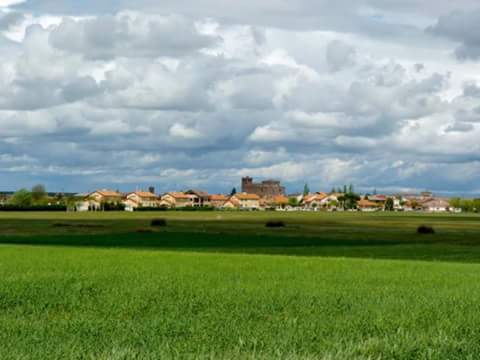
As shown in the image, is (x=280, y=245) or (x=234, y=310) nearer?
(x=234, y=310)

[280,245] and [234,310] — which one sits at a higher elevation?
[234,310]

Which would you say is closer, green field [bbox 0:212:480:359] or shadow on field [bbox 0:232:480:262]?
green field [bbox 0:212:480:359]

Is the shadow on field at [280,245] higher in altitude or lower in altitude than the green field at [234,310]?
lower

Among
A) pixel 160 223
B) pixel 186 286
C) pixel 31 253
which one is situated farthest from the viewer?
pixel 160 223

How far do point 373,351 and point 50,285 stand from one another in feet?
41.9

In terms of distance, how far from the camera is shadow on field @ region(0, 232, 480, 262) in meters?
49.2

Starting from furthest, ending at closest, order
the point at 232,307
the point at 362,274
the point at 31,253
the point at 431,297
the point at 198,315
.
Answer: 1. the point at 31,253
2. the point at 362,274
3. the point at 431,297
4. the point at 232,307
5. the point at 198,315

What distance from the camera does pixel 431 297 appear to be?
2011 cm

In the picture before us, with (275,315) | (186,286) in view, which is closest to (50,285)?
(186,286)

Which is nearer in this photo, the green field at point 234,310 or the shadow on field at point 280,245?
the green field at point 234,310

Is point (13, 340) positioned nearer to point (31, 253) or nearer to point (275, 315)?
point (275, 315)

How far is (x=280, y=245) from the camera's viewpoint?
60406 millimetres

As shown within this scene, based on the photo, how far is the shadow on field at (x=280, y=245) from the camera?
49.2 m

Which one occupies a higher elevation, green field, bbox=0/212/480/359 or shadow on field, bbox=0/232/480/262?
green field, bbox=0/212/480/359
